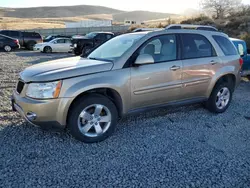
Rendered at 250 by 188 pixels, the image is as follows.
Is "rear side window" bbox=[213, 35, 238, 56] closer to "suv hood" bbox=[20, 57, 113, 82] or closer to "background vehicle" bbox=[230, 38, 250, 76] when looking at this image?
"suv hood" bbox=[20, 57, 113, 82]

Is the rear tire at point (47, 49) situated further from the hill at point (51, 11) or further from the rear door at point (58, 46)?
the hill at point (51, 11)

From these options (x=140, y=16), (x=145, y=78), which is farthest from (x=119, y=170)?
(x=140, y=16)

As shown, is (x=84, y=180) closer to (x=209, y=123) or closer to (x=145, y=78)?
(x=145, y=78)

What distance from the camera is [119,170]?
10.6 feet

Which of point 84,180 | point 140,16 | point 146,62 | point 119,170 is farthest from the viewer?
point 140,16

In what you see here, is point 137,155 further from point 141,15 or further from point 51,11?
point 141,15

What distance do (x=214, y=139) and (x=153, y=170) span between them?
4.84 feet

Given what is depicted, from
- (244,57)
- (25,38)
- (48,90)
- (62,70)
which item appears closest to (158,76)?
(62,70)

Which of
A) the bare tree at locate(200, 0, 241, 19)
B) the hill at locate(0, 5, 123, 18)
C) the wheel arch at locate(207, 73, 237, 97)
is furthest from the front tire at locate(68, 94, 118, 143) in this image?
the hill at locate(0, 5, 123, 18)

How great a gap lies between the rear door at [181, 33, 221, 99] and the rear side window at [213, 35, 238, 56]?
28 cm

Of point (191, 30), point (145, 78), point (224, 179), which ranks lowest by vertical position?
point (224, 179)

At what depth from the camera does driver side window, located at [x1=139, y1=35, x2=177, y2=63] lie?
4.38 metres

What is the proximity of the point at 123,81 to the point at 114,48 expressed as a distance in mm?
905

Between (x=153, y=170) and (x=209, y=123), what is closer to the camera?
(x=153, y=170)
